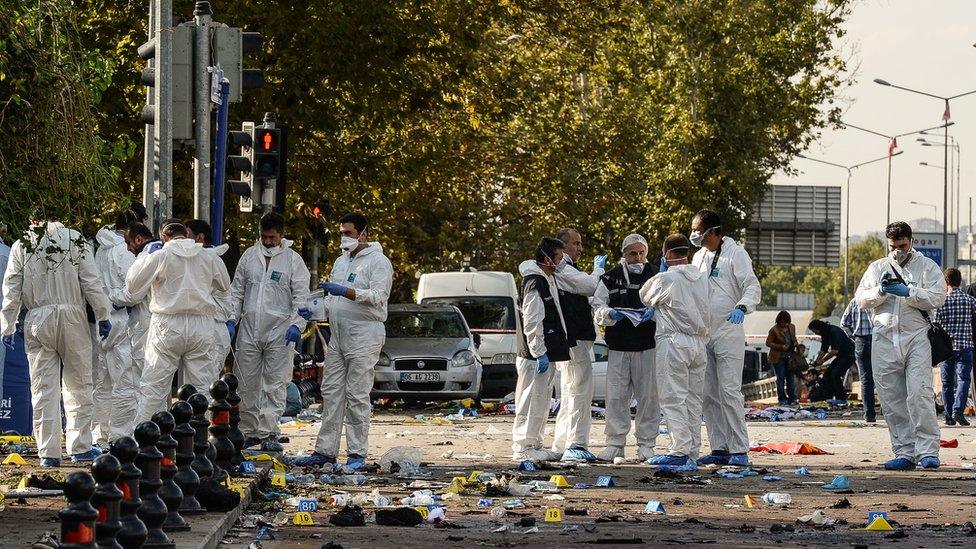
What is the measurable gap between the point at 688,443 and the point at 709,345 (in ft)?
3.07

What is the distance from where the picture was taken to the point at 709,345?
15.0 meters

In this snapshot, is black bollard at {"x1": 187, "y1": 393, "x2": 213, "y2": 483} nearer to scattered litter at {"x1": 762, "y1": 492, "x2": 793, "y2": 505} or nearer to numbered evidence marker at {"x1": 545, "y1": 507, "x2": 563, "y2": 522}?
numbered evidence marker at {"x1": 545, "y1": 507, "x2": 563, "y2": 522}

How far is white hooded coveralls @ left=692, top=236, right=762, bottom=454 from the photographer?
14.8 meters

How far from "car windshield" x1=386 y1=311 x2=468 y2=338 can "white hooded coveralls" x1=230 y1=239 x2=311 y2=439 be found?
10.8 m

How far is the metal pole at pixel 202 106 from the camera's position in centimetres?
1608

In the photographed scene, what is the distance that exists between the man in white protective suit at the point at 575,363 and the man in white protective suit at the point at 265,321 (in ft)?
7.63

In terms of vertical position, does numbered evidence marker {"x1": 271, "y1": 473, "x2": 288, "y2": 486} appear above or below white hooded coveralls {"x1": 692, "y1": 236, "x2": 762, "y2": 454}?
below

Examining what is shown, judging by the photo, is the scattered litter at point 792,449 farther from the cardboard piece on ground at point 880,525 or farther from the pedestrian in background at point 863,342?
the cardboard piece on ground at point 880,525

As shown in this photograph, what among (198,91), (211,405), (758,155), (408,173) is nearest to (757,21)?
(758,155)

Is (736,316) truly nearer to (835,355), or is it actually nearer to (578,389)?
(578,389)

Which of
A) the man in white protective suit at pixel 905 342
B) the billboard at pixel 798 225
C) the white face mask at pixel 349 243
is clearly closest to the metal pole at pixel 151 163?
the white face mask at pixel 349 243

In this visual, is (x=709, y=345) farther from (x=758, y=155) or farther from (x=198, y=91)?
(x=758, y=155)

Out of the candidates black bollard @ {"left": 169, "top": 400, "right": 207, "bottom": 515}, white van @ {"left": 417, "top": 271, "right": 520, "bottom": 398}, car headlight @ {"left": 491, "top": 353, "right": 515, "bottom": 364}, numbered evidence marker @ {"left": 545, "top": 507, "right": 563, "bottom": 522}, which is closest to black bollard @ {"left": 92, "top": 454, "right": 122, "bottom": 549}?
black bollard @ {"left": 169, "top": 400, "right": 207, "bottom": 515}

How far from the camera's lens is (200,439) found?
10625 mm
